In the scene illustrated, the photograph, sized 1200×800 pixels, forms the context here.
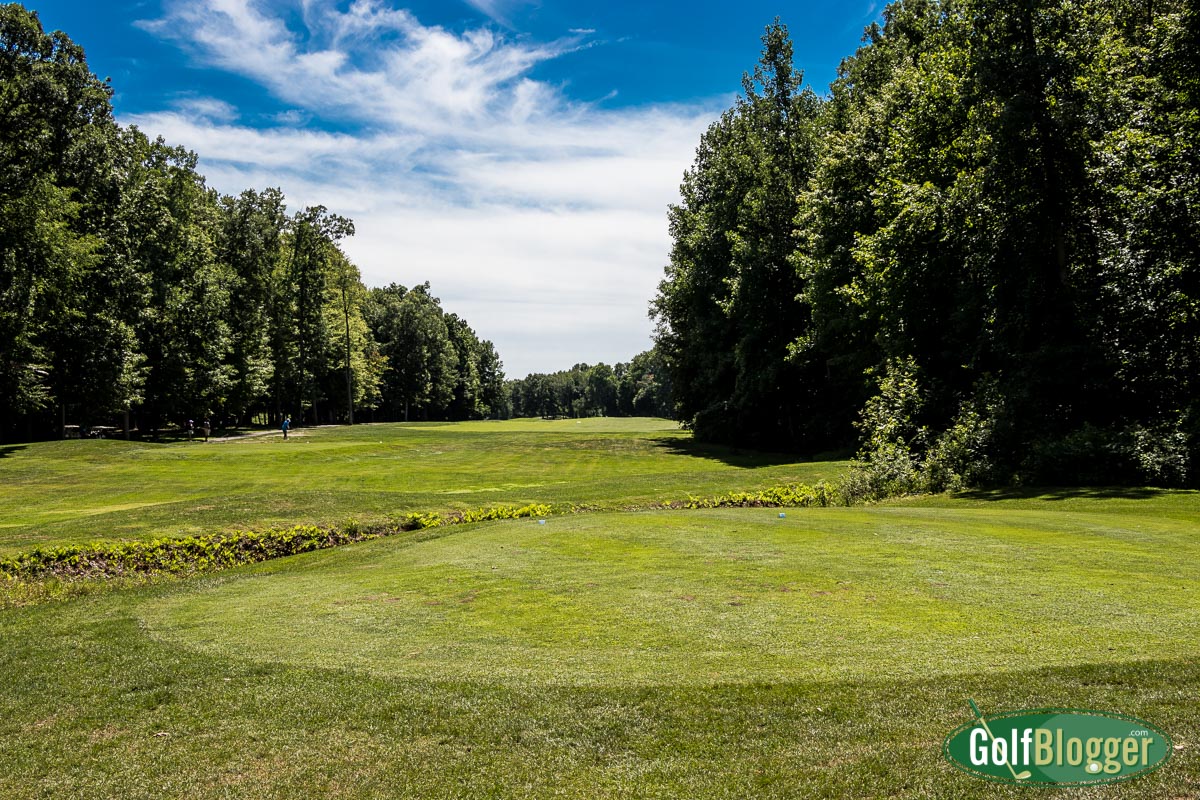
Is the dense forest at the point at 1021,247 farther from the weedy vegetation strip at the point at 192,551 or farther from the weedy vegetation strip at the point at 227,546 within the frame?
the weedy vegetation strip at the point at 192,551

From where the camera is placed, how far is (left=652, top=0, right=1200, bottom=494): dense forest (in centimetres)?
2036

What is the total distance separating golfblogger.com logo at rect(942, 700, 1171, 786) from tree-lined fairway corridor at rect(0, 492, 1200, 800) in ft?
0.40

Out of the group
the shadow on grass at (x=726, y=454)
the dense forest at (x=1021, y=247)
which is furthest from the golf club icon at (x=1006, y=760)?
the shadow on grass at (x=726, y=454)

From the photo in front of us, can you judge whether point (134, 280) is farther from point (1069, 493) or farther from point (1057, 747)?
point (1057, 747)

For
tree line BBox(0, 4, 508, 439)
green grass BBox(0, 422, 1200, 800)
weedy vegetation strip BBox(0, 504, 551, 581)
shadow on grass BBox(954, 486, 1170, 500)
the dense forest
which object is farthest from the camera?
tree line BBox(0, 4, 508, 439)

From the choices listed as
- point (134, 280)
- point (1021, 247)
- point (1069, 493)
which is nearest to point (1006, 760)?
point (1069, 493)

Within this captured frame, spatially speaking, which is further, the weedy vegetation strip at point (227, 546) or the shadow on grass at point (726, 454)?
the shadow on grass at point (726, 454)

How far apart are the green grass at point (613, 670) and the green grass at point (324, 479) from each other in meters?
7.42

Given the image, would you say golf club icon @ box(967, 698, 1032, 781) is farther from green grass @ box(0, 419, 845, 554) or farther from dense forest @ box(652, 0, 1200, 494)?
dense forest @ box(652, 0, 1200, 494)

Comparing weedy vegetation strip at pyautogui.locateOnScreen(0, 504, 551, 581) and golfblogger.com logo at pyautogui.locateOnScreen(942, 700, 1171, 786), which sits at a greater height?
golfblogger.com logo at pyautogui.locateOnScreen(942, 700, 1171, 786)

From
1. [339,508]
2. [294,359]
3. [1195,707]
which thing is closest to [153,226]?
[294,359]

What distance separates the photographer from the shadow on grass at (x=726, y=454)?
1526 inches

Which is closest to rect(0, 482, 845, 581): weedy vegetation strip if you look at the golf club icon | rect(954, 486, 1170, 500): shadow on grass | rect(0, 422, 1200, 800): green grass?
rect(0, 422, 1200, 800): green grass

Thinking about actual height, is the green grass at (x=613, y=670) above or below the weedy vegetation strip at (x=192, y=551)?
above
